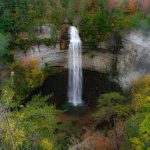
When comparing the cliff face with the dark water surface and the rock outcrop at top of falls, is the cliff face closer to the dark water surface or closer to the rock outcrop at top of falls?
the rock outcrop at top of falls

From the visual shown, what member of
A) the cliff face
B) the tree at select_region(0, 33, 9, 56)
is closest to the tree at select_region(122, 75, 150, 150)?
the cliff face

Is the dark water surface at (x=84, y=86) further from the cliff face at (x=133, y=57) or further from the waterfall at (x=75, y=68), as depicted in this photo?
the cliff face at (x=133, y=57)

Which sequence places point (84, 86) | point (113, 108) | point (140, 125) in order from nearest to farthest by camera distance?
point (140, 125), point (113, 108), point (84, 86)

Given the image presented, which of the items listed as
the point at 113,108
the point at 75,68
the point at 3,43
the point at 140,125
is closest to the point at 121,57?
the point at 75,68

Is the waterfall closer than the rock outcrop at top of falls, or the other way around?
the rock outcrop at top of falls

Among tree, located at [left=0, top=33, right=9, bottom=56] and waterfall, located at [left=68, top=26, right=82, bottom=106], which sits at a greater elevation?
tree, located at [left=0, top=33, right=9, bottom=56]

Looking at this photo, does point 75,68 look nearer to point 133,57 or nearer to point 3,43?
point 133,57
